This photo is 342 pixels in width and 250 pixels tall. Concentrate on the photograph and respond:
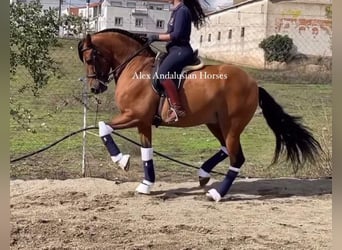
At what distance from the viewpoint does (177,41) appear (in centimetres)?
524

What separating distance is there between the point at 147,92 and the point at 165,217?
116 centimetres

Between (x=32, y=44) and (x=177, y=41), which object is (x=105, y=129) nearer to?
(x=177, y=41)

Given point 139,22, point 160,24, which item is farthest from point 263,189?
point 139,22

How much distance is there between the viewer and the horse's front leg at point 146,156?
5.55m

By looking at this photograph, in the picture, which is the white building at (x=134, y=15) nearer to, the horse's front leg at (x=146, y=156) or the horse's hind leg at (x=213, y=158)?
the horse's front leg at (x=146, y=156)

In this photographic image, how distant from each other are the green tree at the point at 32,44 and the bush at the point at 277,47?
7.22 feet

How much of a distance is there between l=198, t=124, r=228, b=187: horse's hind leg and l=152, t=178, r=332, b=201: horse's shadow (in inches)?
4.3

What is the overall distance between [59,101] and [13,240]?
7.57ft

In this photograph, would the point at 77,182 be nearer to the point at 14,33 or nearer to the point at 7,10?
the point at 14,33

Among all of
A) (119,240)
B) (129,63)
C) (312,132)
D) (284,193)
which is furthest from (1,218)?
(312,132)

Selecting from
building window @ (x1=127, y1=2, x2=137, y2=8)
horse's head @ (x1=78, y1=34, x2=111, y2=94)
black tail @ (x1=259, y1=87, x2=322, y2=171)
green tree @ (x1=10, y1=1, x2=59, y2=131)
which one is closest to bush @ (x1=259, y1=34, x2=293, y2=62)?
black tail @ (x1=259, y1=87, x2=322, y2=171)

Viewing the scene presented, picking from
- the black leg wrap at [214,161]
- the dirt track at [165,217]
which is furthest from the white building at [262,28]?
the dirt track at [165,217]

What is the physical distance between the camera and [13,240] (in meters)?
A: 4.43

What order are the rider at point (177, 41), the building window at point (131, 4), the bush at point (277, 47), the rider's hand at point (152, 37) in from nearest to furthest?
the rider at point (177, 41), the rider's hand at point (152, 37), the building window at point (131, 4), the bush at point (277, 47)
